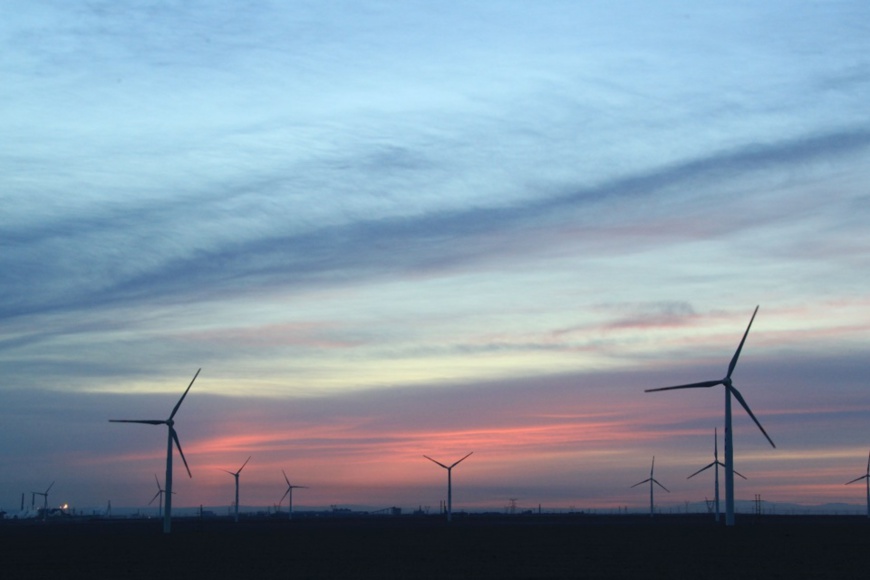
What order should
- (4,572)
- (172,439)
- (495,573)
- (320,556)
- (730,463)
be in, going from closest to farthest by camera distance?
(495,573) → (4,572) → (320,556) → (730,463) → (172,439)

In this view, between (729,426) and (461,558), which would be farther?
(729,426)

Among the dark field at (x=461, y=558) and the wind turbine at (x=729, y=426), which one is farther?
the wind turbine at (x=729, y=426)

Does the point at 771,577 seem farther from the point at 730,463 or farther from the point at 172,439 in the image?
the point at 172,439

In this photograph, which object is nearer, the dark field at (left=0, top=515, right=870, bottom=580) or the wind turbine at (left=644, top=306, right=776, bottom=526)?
the dark field at (left=0, top=515, right=870, bottom=580)

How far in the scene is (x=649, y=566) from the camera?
227 ft

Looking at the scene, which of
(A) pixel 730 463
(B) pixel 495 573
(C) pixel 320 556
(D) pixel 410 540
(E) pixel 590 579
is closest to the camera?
(E) pixel 590 579

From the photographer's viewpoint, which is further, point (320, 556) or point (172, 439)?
point (172, 439)

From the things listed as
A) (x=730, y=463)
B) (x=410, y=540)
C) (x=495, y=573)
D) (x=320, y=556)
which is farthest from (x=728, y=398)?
(x=495, y=573)

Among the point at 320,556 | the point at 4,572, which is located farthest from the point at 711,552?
the point at 4,572

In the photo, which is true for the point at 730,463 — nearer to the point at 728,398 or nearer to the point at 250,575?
the point at 728,398

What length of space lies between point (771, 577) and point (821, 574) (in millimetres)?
4172

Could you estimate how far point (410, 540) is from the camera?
4323 inches

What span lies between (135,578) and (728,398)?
91.3 m

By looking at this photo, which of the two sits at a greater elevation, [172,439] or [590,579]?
[172,439]
